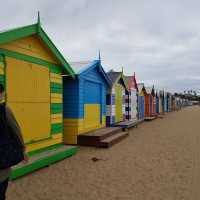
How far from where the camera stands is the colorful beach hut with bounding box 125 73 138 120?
17.6 meters

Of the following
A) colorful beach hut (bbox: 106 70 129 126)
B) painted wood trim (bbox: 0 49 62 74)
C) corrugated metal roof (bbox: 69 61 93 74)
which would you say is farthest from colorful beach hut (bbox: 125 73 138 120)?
painted wood trim (bbox: 0 49 62 74)

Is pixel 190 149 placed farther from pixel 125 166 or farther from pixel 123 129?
pixel 123 129

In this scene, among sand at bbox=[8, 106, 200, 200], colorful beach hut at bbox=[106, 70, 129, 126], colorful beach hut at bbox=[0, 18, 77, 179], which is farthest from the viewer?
colorful beach hut at bbox=[106, 70, 129, 126]

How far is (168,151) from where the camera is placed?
908cm

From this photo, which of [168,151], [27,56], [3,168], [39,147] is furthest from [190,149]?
[3,168]

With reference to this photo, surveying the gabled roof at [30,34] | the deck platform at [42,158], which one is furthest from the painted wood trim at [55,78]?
the deck platform at [42,158]

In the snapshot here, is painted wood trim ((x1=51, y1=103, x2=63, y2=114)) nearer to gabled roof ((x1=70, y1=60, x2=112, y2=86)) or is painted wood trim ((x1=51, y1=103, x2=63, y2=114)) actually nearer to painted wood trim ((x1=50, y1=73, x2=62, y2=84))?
painted wood trim ((x1=50, y1=73, x2=62, y2=84))

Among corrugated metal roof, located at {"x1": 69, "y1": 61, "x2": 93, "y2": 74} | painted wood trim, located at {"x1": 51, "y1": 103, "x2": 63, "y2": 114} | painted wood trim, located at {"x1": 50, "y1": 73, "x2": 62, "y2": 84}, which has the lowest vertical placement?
painted wood trim, located at {"x1": 51, "y1": 103, "x2": 63, "y2": 114}

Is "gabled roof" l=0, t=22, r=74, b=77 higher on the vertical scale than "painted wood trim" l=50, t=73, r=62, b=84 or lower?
higher

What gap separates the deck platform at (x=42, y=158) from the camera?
5584 mm

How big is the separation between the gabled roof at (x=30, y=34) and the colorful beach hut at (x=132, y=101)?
9.73 meters

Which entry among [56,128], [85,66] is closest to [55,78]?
[56,128]

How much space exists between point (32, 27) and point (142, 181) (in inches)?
178

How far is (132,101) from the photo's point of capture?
18.7 m
